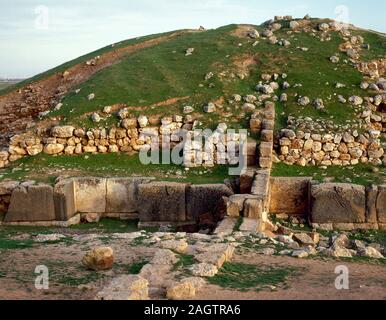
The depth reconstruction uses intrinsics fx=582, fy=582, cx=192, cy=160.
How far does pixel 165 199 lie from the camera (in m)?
14.6

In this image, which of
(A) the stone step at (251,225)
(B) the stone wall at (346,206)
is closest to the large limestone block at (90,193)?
(A) the stone step at (251,225)

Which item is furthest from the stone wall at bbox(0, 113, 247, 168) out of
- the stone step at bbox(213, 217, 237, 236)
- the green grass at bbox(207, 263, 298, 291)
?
the green grass at bbox(207, 263, 298, 291)

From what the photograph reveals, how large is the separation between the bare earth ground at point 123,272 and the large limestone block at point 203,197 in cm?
449

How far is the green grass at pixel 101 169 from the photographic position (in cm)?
1554

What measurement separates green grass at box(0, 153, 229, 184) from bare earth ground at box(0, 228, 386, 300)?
5544mm

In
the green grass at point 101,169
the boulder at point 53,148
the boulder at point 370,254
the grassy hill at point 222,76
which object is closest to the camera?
the boulder at point 370,254

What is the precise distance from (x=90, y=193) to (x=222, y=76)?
6658mm

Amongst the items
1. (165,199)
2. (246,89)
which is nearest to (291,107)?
(246,89)

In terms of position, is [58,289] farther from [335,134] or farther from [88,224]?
[335,134]

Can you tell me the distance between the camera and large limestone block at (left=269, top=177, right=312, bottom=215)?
15312 mm

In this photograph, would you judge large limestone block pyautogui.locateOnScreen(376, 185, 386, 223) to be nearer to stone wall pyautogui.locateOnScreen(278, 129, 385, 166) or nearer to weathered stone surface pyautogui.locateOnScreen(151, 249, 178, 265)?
stone wall pyautogui.locateOnScreen(278, 129, 385, 166)

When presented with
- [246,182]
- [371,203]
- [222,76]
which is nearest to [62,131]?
[222,76]

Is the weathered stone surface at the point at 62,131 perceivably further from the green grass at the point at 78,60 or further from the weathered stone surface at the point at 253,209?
the weathered stone surface at the point at 253,209
